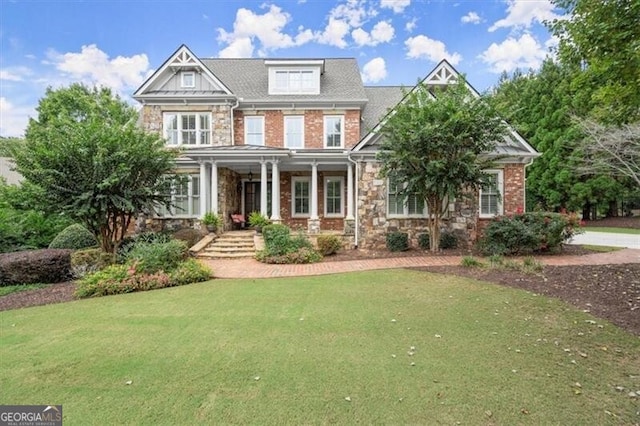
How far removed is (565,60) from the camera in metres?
5.06

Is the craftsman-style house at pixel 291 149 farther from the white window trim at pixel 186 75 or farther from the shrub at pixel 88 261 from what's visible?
the shrub at pixel 88 261

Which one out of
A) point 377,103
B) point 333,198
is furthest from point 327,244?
point 377,103

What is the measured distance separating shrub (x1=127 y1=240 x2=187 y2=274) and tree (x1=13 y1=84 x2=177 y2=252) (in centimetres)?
180

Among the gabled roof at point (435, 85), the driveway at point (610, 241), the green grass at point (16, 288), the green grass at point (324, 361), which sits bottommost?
the green grass at point (16, 288)

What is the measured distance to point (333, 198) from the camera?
16719mm

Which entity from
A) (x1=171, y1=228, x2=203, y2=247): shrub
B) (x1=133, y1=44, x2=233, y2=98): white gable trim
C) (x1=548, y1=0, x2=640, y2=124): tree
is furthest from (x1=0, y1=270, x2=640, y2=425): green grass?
(x1=133, y1=44, x2=233, y2=98): white gable trim

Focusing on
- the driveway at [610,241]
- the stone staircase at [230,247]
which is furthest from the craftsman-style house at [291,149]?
the driveway at [610,241]

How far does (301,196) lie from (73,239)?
961cm

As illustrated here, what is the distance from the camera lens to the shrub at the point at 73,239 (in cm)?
1181

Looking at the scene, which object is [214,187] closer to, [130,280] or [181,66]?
[181,66]

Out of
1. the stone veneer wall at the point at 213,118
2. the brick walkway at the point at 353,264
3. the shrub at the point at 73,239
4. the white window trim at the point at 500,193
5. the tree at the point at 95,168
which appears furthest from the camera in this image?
the stone veneer wall at the point at 213,118

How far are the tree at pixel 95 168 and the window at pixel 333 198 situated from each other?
801 centimetres

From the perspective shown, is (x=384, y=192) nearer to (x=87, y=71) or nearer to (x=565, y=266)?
(x=565, y=266)

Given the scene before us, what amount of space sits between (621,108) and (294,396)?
6.49 metres
